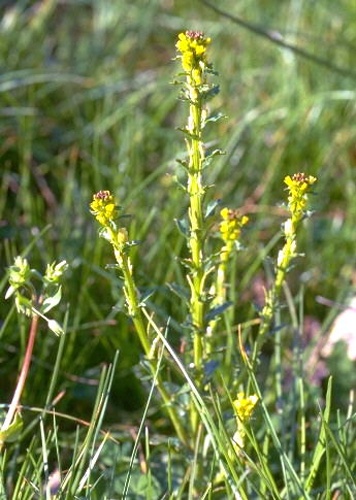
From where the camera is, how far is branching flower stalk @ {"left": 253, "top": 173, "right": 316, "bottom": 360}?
1.00 metres

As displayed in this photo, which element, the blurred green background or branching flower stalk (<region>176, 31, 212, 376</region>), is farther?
the blurred green background

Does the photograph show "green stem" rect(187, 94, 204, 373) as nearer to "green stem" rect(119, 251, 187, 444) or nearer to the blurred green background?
"green stem" rect(119, 251, 187, 444)

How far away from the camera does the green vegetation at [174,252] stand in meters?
1.05

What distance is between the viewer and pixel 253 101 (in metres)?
2.10

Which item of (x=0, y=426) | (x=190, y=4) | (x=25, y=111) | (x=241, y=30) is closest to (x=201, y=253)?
(x=0, y=426)

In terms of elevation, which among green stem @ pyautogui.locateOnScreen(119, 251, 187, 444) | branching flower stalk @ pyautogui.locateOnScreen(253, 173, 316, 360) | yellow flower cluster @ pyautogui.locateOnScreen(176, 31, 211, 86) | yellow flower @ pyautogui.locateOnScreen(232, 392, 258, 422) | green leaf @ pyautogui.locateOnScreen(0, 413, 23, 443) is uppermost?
yellow flower cluster @ pyautogui.locateOnScreen(176, 31, 211, 86)

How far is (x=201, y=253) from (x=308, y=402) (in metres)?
0.45

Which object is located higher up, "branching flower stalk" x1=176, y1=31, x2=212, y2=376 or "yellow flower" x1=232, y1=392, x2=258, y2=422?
"branching flower stalk" x1=176, y1=31, x2=212, y2=376

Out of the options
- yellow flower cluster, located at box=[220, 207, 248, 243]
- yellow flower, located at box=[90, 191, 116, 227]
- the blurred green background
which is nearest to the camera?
yellow flower, located at box=[90, 191, 116, 227]

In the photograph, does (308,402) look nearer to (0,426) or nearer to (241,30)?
(0,426)

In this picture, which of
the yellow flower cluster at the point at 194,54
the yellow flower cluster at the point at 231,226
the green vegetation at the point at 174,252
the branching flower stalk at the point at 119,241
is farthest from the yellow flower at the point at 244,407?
the yellow flower cluster at the point at 194,54

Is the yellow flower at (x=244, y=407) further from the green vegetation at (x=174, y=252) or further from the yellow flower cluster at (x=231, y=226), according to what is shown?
the yellow flower cluster at (x=231, y=226)

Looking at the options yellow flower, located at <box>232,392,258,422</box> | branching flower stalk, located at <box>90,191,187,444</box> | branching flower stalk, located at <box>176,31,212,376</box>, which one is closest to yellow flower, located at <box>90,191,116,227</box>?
branching flower stalk, located at <box>90,191,187,444</box>

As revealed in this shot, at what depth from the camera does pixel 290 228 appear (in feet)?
3.44
